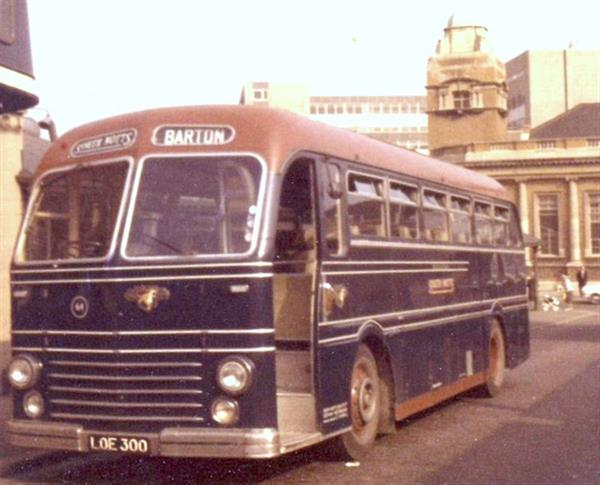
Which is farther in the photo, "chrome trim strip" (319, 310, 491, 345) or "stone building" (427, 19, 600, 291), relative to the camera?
"stone building" (427, 19, 600, 291)

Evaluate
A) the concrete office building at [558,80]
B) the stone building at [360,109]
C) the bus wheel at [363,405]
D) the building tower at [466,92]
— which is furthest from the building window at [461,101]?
the bus wheel at [363,405]

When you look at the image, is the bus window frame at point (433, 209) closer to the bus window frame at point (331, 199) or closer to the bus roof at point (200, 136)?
the bus window frame at point (331, 199)

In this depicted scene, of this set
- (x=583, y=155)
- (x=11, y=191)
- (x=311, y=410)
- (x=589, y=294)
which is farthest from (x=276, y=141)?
(x=583, y=155)

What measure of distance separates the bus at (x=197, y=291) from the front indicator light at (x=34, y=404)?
1 cm

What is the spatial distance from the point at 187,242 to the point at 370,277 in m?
2.68

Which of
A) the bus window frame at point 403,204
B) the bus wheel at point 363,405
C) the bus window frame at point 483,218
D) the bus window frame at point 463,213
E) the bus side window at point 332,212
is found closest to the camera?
the bus side window at point 332,212

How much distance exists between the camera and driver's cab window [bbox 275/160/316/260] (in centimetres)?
1095

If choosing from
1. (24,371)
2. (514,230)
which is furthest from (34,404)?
(514,230)

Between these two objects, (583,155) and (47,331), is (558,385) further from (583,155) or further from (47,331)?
(583,155)

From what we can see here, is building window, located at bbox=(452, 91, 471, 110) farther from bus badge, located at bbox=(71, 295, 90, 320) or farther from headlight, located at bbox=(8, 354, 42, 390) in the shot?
bus badge, located at bbox=(71, 295, 90, 320)

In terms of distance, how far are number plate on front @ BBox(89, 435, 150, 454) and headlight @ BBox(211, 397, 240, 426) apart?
0.57 metres

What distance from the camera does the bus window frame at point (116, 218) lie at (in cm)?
1005

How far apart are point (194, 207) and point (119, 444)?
191cm

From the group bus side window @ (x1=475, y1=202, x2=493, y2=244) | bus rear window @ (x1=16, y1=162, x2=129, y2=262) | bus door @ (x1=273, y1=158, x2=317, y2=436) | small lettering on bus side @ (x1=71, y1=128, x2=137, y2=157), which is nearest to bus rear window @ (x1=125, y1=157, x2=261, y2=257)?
bus rear window @ (x1=16, y1=162, x2=129, y2=262)
